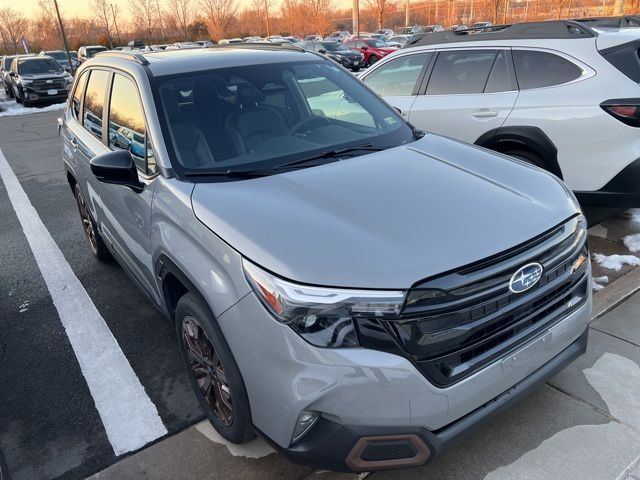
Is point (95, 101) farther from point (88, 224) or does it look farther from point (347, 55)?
point (347, 55)

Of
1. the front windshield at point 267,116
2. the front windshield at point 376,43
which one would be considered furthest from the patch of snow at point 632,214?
the front windshield at point 376,43

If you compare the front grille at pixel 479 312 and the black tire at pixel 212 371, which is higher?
the front grille at pixel 479 312

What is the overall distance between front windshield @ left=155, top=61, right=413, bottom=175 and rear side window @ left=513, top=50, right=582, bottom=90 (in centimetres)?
189

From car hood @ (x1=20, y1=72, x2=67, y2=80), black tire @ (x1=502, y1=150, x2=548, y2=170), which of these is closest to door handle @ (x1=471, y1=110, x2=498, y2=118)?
black tire @ (x1=502, y1=150, x2=548, y2=170)

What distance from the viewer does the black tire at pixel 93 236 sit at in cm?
468

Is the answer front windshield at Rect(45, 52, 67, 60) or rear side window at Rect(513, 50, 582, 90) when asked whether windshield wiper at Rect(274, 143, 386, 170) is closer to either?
rear side window at Rect(513, 50, 582, 90)

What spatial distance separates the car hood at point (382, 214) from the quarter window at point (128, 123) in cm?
61

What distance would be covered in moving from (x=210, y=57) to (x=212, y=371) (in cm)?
200

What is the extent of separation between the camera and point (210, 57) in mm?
3318

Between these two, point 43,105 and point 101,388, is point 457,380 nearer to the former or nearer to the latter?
point 101,388

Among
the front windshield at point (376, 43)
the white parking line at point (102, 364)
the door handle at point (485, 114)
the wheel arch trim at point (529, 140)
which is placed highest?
the door handle at point (485, 114)

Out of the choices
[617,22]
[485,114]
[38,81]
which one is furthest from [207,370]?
[38,81]

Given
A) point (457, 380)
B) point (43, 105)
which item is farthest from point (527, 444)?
point (43, 105)

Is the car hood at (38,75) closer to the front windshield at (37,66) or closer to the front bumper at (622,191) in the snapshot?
the front windshield at (37,66)
